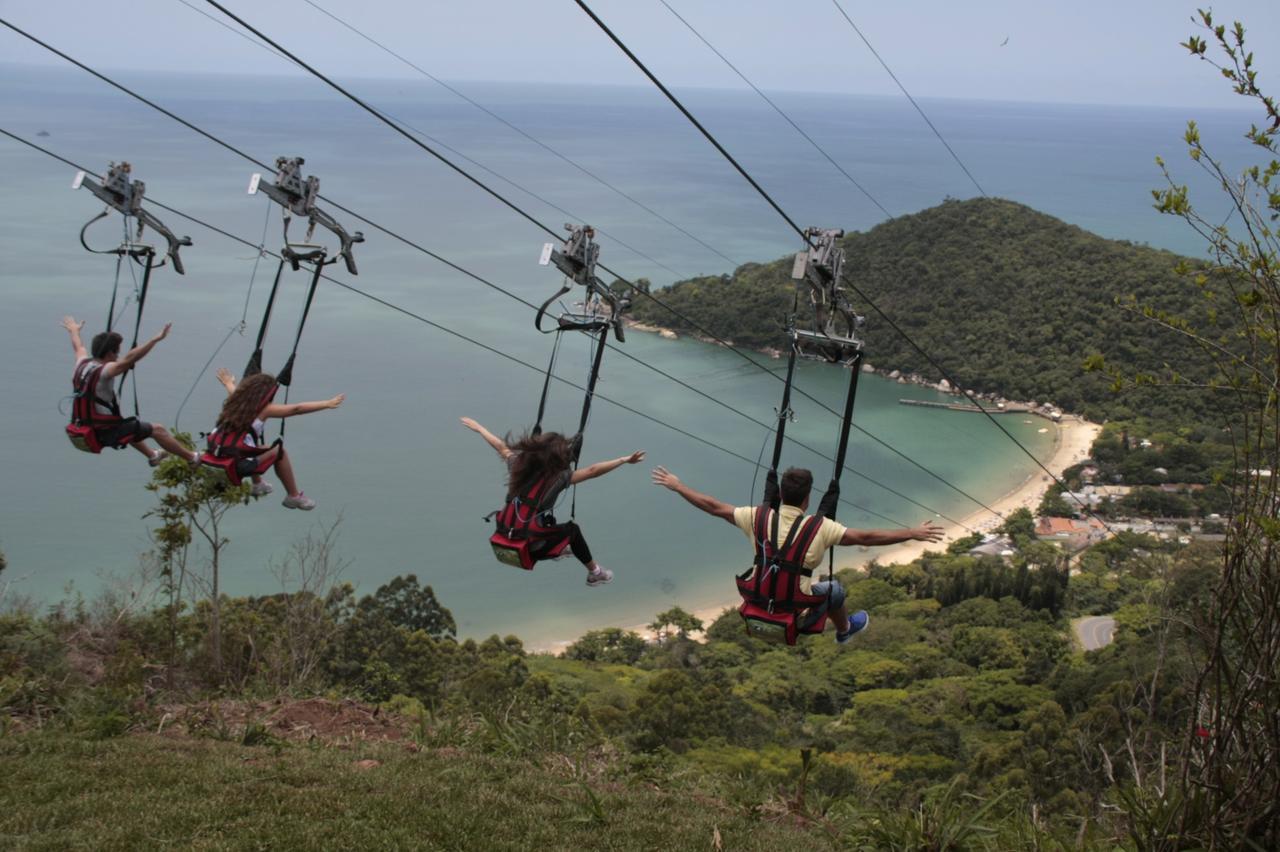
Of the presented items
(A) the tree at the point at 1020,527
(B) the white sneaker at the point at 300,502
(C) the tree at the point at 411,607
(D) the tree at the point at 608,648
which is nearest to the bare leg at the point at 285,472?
(B) the white sneaker at the point at 300,502

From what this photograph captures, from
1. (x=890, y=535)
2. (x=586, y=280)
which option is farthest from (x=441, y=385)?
(x=890, y=535)

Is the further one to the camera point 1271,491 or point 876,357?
point 876,357

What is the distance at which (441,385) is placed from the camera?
5106cm

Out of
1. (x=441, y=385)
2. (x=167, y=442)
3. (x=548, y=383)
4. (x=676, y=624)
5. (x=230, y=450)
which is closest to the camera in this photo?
(x=548, y=383)

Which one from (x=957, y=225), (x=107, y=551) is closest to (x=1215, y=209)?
(x=957, y=225)

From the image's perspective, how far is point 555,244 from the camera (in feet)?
20.2

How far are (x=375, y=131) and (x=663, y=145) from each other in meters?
36.1

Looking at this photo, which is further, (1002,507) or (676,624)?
(1002,507)

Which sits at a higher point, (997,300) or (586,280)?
(997,300)

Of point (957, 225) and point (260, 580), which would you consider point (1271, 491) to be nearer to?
point (260, 580)

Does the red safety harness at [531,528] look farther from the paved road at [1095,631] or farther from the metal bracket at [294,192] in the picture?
the paved road at [1095,631]

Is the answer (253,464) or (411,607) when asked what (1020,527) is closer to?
(411,607)

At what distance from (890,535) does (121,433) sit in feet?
15.7

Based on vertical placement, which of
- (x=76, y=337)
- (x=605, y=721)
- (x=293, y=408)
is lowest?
(x=605, y=721)
